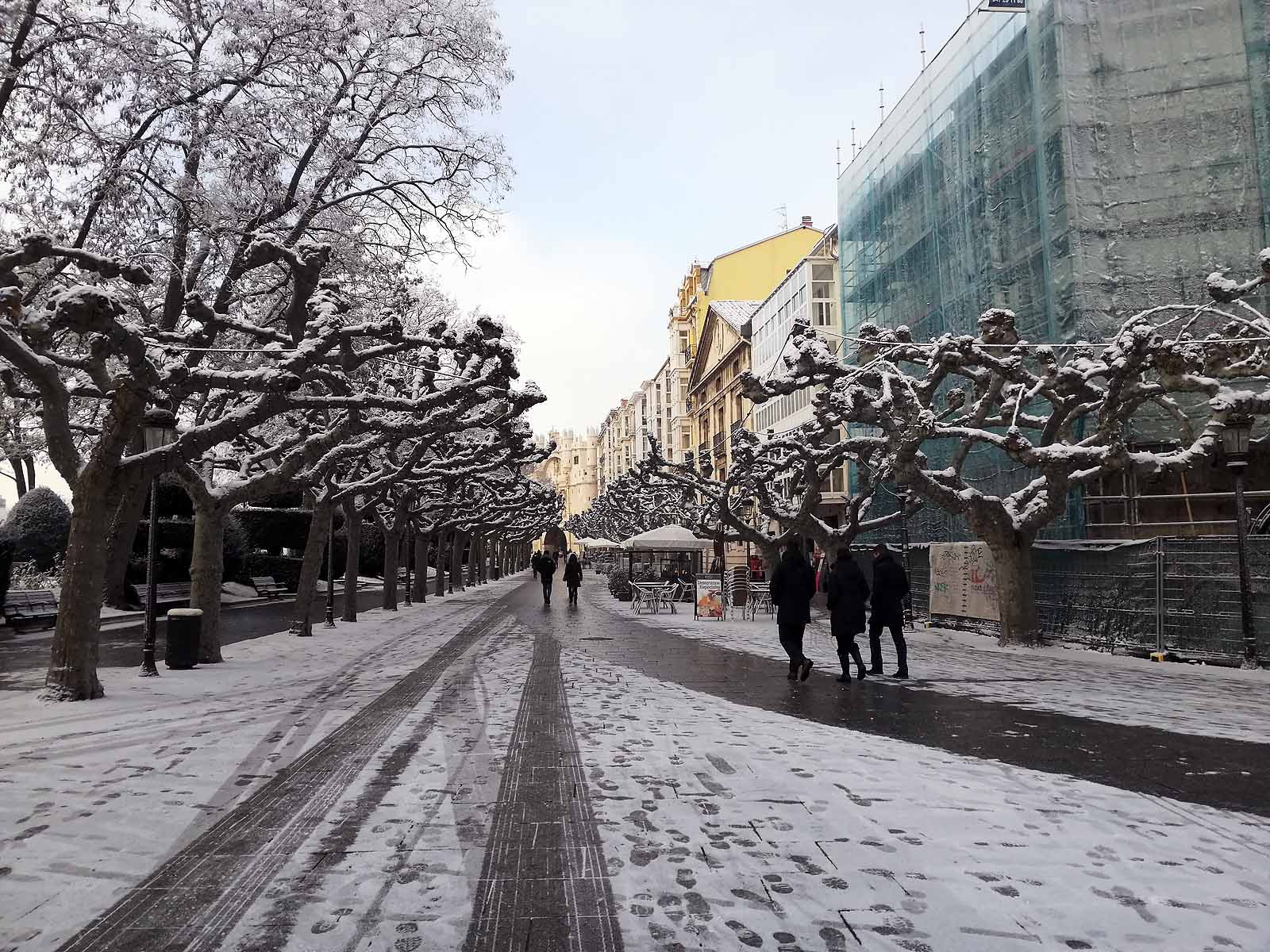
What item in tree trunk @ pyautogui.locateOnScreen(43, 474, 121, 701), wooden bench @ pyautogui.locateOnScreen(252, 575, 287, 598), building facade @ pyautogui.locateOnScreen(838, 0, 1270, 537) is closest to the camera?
tree trunk @ pyautogui.locateOnScreen(43, 474, 121, 701)

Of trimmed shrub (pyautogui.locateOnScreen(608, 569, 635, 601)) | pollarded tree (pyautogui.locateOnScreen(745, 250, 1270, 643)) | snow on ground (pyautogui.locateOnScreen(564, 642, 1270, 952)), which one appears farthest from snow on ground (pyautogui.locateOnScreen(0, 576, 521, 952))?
trimmed shrub (pyautogui.locateOnScreen(608, 569, 635, 601))

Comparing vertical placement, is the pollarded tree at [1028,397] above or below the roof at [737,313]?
below

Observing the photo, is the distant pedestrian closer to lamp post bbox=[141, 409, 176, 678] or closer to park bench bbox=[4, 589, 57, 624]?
park bench bbox=[4, 589, 57, 624]

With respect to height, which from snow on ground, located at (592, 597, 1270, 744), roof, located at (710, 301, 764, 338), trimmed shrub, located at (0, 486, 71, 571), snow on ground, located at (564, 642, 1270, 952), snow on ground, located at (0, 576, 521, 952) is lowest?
snow on ground, located at (592, 597, 1270, 744)

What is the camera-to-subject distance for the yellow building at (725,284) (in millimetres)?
79125

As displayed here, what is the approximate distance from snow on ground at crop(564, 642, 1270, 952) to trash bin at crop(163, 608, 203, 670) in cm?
841

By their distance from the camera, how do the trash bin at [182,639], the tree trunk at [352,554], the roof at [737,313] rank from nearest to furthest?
the trash bin at [182,639] → the tree trunk at [352,554] → the roof at [737,313]

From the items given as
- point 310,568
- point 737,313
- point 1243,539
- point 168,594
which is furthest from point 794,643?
point 737,313

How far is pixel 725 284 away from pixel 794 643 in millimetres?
73914

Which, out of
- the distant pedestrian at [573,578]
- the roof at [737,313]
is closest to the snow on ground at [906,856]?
the distant pedestrian at [573,578]

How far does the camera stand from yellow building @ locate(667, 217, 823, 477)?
7912 cm

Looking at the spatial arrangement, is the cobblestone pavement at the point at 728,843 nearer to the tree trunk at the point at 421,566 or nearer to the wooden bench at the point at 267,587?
the tree trunk at the point at 421,566

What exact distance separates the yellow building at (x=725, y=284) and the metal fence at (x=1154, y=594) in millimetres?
50240

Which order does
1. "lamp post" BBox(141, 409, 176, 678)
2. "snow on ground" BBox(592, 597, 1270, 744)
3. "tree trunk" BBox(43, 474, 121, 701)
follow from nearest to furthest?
"snow on ground" BBox(592, 597, 1270, 744)
"tree trunk" BBox(43, 474, 121, 701)
"lamp post" BBox(141, 409, 176, 678)
